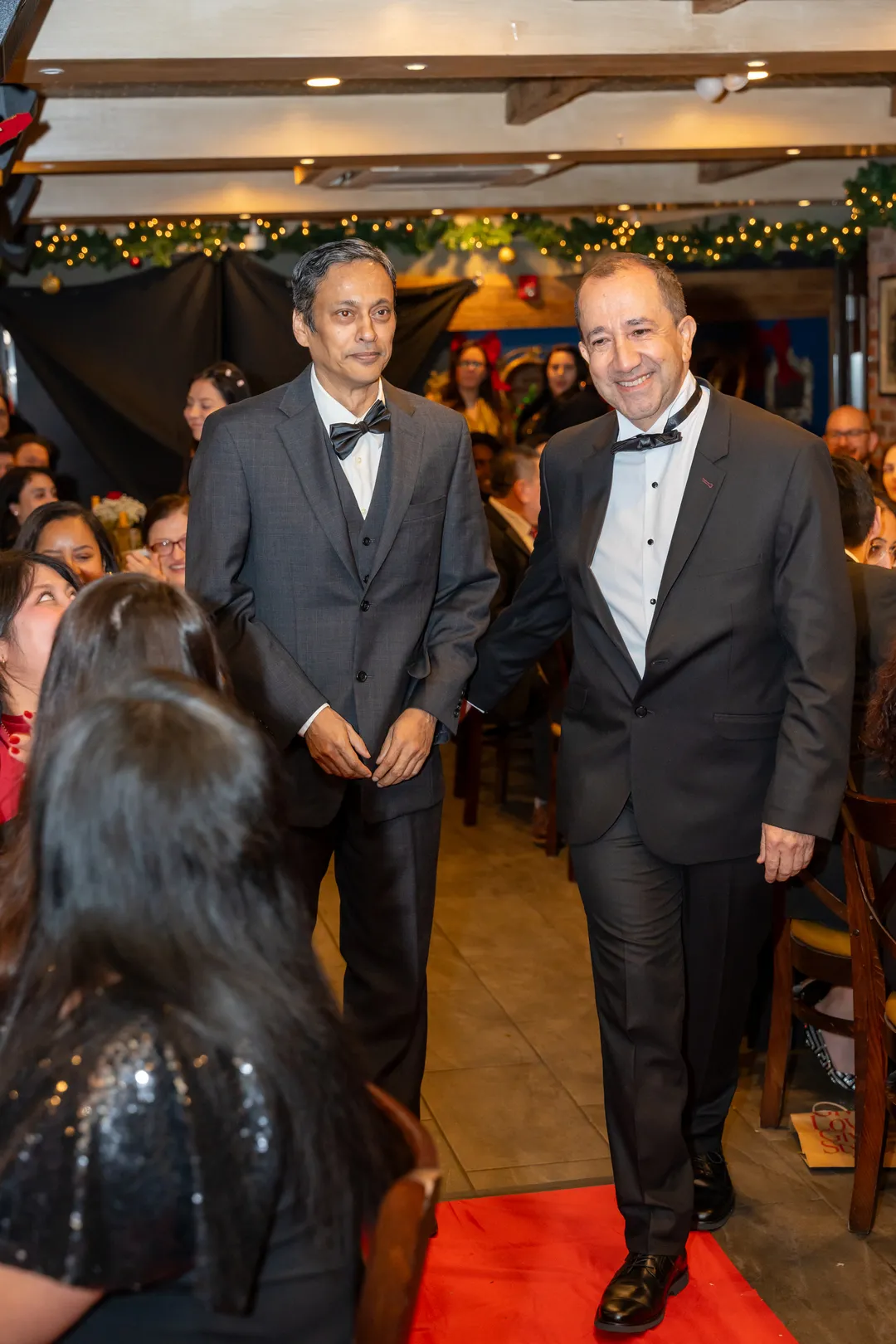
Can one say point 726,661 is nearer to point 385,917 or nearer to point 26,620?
point 385,917

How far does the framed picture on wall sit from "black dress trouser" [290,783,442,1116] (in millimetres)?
8065

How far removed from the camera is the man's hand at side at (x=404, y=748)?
8.63ft

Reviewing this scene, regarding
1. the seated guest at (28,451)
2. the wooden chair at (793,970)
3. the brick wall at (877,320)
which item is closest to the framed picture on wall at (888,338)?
the brick wall at (877,320)

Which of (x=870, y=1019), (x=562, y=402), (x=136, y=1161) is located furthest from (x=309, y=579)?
(x=562, y=402)

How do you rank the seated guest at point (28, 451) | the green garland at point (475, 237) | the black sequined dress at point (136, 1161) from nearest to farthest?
the black sequined dress at point (136, 1161) → the seated guest at point (28, 451) → the green garland at point (475, 237)

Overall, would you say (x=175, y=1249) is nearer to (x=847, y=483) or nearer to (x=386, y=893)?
(x=386, y=893)

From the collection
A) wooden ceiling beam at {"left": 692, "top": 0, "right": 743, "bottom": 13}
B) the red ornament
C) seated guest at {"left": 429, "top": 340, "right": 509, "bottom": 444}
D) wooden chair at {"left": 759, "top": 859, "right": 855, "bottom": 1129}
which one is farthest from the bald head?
wooden chair at {"left": 759, "top": 859, "right": 855, "bottom": 1129}

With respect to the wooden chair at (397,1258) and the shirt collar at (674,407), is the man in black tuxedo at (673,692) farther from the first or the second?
the wooden chair at (397,1258)

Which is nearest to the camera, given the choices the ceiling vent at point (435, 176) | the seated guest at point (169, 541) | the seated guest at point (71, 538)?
the seated guest at point (71, 538)

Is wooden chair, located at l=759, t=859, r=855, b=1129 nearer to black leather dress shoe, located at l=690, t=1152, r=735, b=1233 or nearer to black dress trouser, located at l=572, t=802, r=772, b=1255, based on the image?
black leather dress shoe, located at l=690, t=1152, r=735, b=1233

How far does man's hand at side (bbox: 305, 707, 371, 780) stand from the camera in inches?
101

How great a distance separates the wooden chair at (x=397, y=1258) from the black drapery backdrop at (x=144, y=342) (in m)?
9.11

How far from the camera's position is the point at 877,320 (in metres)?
10.3

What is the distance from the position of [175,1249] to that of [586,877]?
4.99 ft
